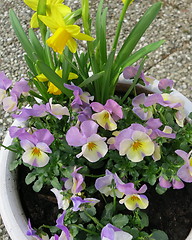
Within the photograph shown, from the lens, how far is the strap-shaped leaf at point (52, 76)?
2.99ft

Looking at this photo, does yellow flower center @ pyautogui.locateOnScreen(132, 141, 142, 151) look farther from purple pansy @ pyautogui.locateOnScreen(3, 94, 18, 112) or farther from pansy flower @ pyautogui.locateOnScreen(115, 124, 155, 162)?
purple pansy @ pyautogui.locateOnScreen(3, 94, 18, 112)

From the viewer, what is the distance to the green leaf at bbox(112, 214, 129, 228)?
94 centimetres

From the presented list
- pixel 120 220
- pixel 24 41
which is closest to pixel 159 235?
pixel 120 220

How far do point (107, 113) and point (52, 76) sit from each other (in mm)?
163

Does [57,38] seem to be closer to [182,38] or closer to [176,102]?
[176,102]

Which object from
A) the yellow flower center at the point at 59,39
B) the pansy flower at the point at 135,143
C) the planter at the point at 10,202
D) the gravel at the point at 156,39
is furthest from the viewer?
the gravel at the point at 156,39

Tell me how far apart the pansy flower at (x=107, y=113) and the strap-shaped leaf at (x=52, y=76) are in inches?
3.7

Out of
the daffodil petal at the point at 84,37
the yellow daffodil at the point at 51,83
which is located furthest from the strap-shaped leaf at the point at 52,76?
the daffodil petal at the point at 84,37

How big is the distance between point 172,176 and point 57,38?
429 millimetres

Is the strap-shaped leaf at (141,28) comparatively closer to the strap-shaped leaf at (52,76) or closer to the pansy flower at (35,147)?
the strap-shaped leaf at (52,76)

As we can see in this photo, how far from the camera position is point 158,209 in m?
1.10

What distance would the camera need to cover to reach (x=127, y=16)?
211 centimetres

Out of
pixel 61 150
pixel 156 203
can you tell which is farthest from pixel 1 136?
pixel 156 203

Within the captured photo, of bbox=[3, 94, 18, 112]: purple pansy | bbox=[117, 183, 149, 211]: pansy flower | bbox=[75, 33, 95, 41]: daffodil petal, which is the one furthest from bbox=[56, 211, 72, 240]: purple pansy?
bbox=[75, 33, 95, 41]: daffodil petal
